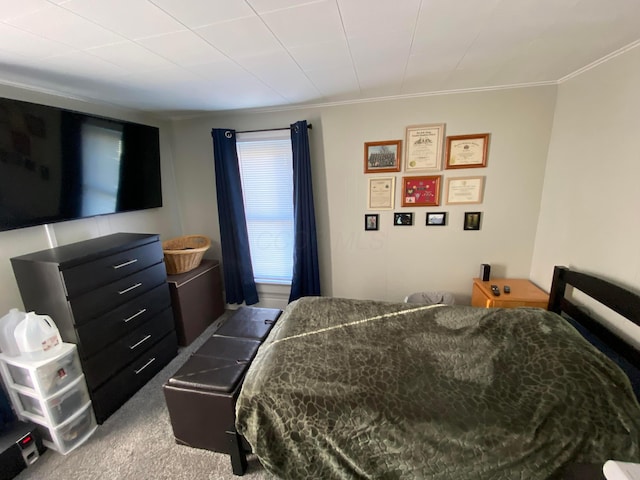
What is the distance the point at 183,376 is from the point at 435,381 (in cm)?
140

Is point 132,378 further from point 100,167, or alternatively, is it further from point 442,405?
point 442,405

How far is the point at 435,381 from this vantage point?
51.3 inches

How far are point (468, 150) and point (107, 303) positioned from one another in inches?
119

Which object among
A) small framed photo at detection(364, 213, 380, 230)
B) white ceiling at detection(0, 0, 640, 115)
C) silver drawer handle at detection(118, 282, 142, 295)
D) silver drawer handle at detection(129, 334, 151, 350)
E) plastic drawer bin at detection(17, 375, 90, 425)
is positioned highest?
white ceiling at detection(0, 0, 640, 115)

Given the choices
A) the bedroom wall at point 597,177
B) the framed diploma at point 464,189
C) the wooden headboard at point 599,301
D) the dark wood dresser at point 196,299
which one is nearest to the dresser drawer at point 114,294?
the dark wood dresser at point 196,299

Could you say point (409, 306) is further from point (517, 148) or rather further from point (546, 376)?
point (517, 148)

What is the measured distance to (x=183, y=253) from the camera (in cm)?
252

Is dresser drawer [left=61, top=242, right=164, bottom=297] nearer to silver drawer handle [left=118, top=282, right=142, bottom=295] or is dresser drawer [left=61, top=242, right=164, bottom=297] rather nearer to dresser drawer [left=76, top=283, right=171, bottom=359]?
silver drawer handle [left=118, top=282, right=142, bottom=295]

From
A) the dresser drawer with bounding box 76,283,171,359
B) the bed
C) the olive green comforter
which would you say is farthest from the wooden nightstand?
the dresser drawer with bounding box 76,283,171,359

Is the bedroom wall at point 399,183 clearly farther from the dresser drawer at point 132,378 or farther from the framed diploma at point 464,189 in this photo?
the dresser drawer at point 132,378

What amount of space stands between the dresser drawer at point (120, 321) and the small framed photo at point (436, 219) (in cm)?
247

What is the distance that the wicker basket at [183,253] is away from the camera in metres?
2.52

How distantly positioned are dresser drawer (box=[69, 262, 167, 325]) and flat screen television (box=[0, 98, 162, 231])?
0.62 meters

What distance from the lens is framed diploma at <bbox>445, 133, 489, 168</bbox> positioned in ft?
7.38
